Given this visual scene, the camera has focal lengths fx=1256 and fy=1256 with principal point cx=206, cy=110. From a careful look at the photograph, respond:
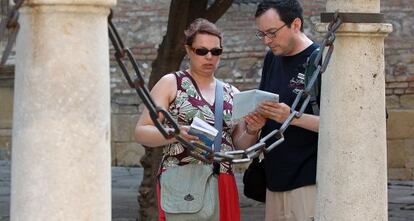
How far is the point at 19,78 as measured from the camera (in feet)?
13.1

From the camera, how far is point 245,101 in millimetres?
5449

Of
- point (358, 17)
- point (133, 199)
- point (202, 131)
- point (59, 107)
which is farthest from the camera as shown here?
point (133, 199)

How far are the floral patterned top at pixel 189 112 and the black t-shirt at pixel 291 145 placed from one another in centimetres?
21

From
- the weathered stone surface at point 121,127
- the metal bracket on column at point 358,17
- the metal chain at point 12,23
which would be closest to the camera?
the metal chain at point 12,23

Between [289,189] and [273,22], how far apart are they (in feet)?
2.49

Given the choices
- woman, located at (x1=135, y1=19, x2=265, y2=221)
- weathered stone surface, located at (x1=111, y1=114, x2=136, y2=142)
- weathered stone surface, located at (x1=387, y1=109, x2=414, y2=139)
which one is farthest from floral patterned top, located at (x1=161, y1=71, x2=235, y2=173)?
weathered stone surface, located at (x1=111, y1=114, x2=136, y2=142)

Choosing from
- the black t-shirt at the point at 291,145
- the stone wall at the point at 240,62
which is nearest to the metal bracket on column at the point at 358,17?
the black t-shirt at the point at 291,145

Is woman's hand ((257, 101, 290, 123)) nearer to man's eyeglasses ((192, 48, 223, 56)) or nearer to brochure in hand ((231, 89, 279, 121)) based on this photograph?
brochure in hand ((231, 89, 279, 121))

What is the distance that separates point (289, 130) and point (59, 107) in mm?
1982

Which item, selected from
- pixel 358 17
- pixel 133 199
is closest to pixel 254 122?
pixel 358 17

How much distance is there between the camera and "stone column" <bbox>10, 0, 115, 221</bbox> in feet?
12.8

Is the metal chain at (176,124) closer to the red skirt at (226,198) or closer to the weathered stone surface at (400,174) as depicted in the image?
the red skirt at (226,198)

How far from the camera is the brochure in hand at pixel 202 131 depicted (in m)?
5.17

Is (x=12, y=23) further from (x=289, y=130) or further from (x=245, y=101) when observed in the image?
(x=289, y=130)
